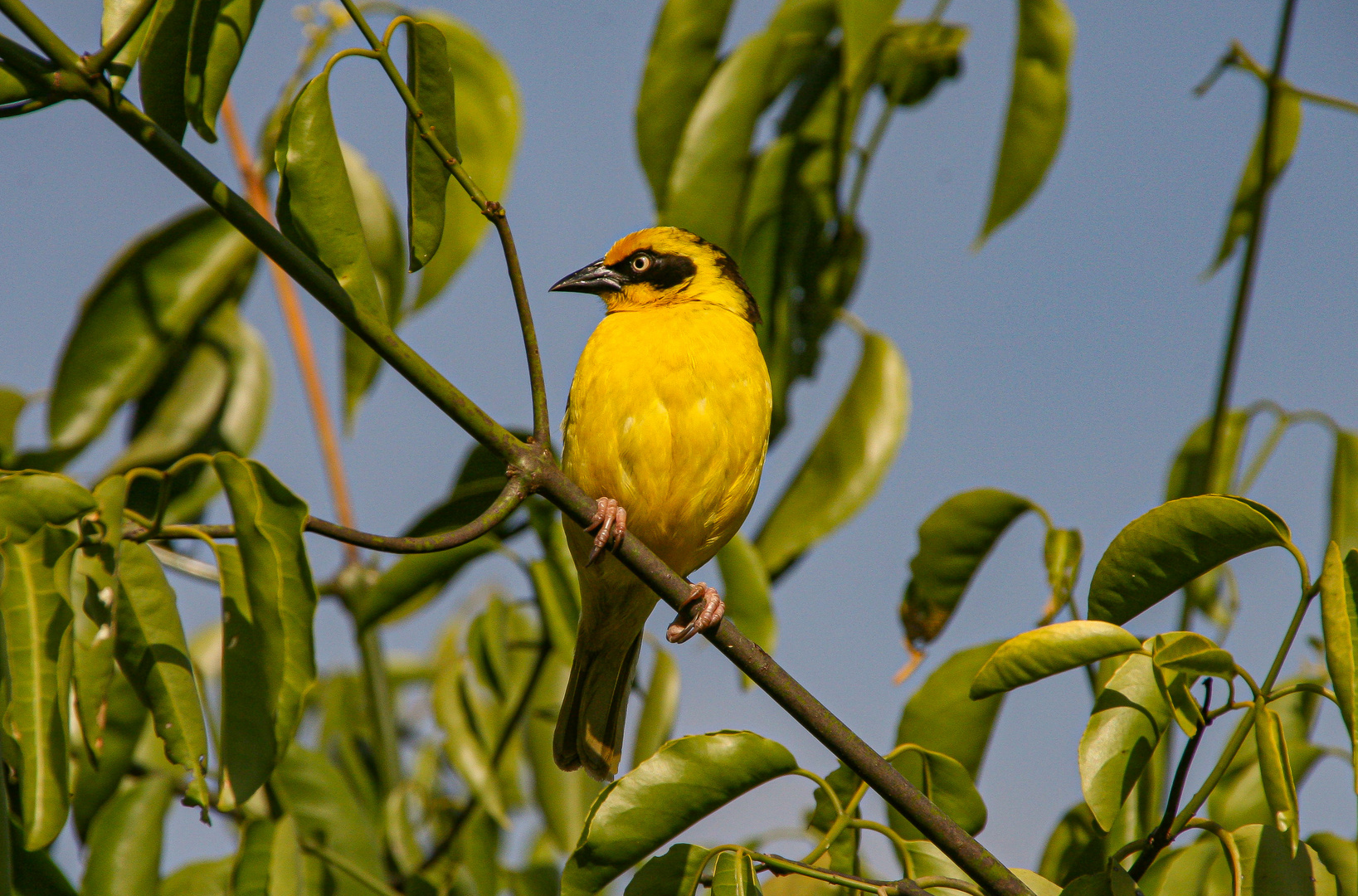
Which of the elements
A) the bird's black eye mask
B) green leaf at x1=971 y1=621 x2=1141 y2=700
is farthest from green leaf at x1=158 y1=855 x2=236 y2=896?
the bird's black eye mask

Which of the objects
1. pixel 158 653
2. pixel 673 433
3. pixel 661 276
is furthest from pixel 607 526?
pixel 661 276

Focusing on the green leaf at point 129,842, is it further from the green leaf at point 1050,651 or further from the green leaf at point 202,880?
the green leaf at point 1050,651

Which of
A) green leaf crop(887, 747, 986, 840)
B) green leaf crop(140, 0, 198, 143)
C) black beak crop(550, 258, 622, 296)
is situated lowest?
green leaf crop(887, 747, 986, 840)

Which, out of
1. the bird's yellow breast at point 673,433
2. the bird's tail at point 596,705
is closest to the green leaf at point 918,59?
the bird's yellow breast at point 673,433

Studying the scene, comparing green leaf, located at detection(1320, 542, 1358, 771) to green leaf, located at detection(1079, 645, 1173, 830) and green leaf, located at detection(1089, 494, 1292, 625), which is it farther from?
green leaf, located at detection(1079, 645, 1173, 830)

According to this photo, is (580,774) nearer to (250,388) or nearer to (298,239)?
(250,388)

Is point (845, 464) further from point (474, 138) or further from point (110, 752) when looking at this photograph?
point (110, 752)

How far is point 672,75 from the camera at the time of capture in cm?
315

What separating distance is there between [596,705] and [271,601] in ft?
5.57

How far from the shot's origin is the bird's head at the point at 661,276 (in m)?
3.78

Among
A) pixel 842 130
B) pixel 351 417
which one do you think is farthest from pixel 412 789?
pixel 842 130

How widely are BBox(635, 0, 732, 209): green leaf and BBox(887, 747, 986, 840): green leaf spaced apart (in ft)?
5.21

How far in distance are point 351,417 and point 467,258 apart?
0.47 m

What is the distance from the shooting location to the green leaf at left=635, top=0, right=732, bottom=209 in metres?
3.12
